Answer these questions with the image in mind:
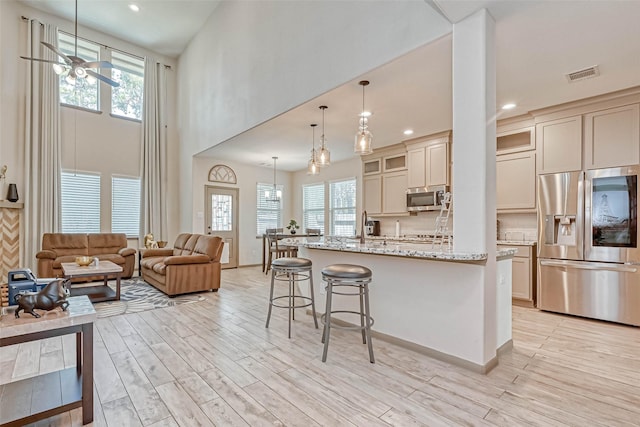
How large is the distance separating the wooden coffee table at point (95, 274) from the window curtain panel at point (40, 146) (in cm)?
186

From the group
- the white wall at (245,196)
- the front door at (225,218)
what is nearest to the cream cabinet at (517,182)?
the white wall at (245,196)

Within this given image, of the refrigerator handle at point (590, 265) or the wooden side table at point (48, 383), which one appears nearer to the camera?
the wooden side table at point (48, 383)

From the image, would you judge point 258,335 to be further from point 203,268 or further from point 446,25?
point 446,25

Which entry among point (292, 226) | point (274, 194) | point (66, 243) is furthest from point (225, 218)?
point (66, 243)

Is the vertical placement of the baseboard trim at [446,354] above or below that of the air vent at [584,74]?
below

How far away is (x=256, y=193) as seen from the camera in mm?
8172

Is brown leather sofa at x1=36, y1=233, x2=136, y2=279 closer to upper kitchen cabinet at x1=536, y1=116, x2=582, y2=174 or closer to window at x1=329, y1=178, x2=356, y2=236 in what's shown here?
window at x1=329, y1=178, x2=356, y2=236

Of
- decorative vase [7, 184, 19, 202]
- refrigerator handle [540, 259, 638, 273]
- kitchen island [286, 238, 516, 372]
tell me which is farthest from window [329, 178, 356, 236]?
decorative vase [7, 184, 19, 202]

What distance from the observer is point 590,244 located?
3641 mm

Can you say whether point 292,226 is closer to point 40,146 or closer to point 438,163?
point 438,163

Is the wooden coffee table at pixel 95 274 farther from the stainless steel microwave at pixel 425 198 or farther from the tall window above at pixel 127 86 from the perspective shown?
the stainless steel microwave at pixel 425 198

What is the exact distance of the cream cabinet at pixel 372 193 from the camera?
20.7ft

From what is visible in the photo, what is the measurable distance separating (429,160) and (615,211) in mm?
2548

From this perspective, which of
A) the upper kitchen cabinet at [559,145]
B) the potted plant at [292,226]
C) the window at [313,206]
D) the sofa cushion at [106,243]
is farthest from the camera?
the window at [313,206]
